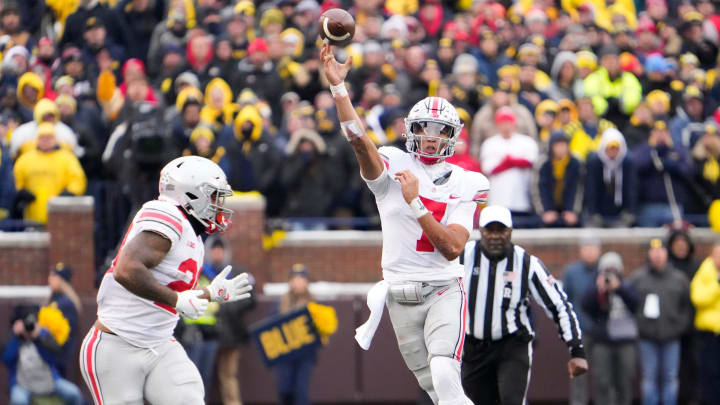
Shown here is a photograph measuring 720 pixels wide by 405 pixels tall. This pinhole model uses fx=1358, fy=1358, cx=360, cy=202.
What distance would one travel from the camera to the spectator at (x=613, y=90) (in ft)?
51.2

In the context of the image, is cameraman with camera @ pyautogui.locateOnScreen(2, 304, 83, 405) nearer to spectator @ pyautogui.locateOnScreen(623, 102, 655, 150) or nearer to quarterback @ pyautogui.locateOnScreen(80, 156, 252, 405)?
quarterback @ pyautogui.locateOnScreen(80, 156, 252, 405)

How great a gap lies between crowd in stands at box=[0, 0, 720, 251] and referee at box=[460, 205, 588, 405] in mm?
4257

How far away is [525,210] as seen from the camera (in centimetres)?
1441

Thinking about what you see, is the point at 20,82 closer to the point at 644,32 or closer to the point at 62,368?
the point at 62,368

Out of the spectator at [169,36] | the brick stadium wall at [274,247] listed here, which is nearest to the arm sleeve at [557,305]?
the brick stadium wall at [274,247]

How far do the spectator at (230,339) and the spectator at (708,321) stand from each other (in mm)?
4493

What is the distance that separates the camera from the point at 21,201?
14.6 meters

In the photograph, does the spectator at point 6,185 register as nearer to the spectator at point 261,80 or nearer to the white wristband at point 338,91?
the spectator at point 261,80

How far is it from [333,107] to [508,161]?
2225 millimetres

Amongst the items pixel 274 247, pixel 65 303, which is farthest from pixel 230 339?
pixel 65 303

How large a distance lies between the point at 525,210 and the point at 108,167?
443 cm

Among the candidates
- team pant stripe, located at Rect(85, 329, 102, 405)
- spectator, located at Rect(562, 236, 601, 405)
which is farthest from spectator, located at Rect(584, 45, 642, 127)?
team pant stripe, located at Rect(85, 329, 102, 405)

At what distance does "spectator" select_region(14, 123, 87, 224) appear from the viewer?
1410 cm

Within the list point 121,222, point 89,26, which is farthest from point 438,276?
point 89,26
